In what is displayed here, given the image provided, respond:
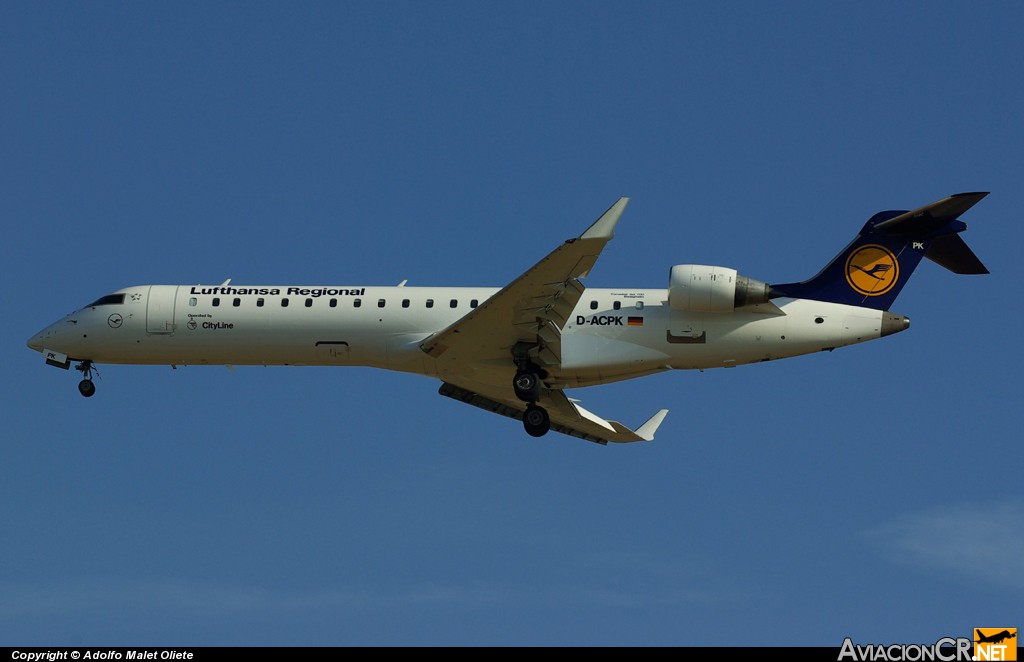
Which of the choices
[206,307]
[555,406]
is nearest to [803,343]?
[555,406]

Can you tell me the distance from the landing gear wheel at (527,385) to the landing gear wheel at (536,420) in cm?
100

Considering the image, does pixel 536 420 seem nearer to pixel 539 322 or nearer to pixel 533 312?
pixel 539 322

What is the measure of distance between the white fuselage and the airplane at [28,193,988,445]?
0.11 ft

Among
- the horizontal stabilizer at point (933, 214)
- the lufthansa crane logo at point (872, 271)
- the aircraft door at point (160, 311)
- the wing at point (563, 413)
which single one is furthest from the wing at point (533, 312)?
the horizontal stabilizer at point (933, 214)

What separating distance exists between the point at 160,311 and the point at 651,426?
44.5 ft

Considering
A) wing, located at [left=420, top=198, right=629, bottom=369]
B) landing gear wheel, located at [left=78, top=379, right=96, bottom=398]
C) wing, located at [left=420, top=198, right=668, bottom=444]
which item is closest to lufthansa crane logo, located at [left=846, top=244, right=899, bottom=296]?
wing, located at [left=420, top=198, right=668, bottom=444]

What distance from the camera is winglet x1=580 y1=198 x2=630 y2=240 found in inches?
1207

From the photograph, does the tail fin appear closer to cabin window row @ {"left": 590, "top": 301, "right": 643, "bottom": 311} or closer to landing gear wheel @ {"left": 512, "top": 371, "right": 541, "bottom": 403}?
cabin window row @ {"left": 590, "top": 301, "right": 643, "bottom": 311}

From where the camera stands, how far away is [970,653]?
83.8 feet

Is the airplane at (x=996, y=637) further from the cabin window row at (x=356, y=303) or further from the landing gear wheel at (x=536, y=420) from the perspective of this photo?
the cabin window row at (x=356, y=303)

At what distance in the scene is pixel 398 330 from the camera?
35.7 metres

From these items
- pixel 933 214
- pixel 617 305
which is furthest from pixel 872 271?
pixel 617 305

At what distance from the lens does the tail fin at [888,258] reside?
34.9 meters

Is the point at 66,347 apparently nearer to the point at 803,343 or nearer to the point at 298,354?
the point at 298,354
